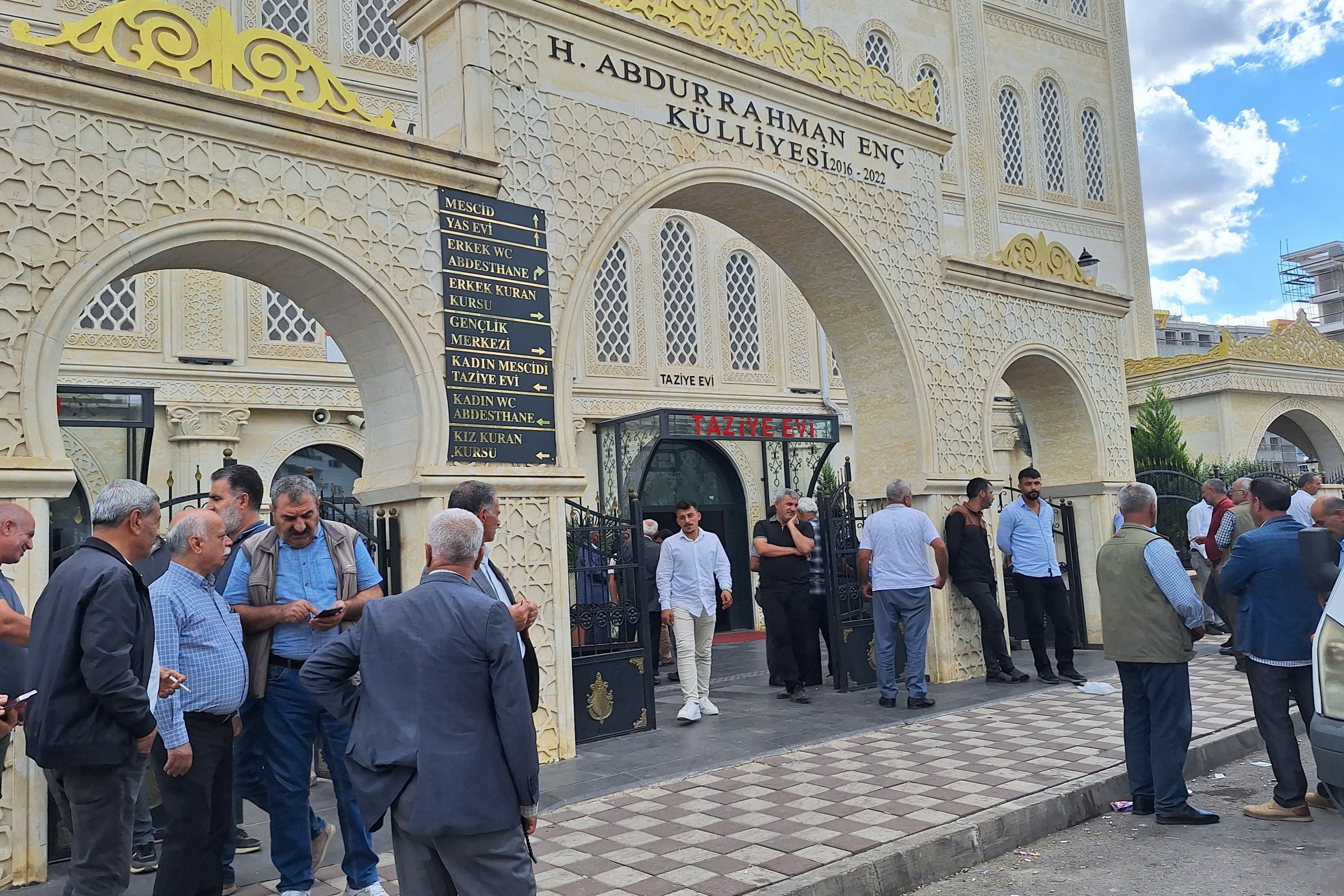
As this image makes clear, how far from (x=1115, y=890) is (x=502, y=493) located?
3.82 meters

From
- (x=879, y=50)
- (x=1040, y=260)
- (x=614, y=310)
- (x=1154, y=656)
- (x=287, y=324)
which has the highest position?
(x=879, y=50)

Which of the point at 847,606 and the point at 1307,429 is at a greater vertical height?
the point at 1307,429

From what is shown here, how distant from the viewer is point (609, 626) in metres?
6.86

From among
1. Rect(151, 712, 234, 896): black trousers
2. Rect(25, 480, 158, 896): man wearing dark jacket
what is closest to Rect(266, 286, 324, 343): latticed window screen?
Rect(151, 712, 234, 896): black trousers

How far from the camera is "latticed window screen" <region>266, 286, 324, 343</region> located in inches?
484

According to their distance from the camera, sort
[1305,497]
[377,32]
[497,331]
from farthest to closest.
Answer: [377,32]
[1305,497]
[497,331]

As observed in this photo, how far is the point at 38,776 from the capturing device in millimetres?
4477

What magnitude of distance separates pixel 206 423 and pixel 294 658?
28.1ft

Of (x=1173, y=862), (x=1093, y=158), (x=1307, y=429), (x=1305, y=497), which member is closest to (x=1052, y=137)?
(x=1093, y=158)

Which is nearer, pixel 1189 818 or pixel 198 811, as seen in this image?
pixel 198 811

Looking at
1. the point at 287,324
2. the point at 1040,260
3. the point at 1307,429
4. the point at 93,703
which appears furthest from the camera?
the point at 1307,429

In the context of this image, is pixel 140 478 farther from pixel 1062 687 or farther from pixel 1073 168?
pixel 1073 168

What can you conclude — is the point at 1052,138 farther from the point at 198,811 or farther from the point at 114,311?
Result: the point at 198,811

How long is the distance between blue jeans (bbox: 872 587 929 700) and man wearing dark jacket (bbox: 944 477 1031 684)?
3.27ft
